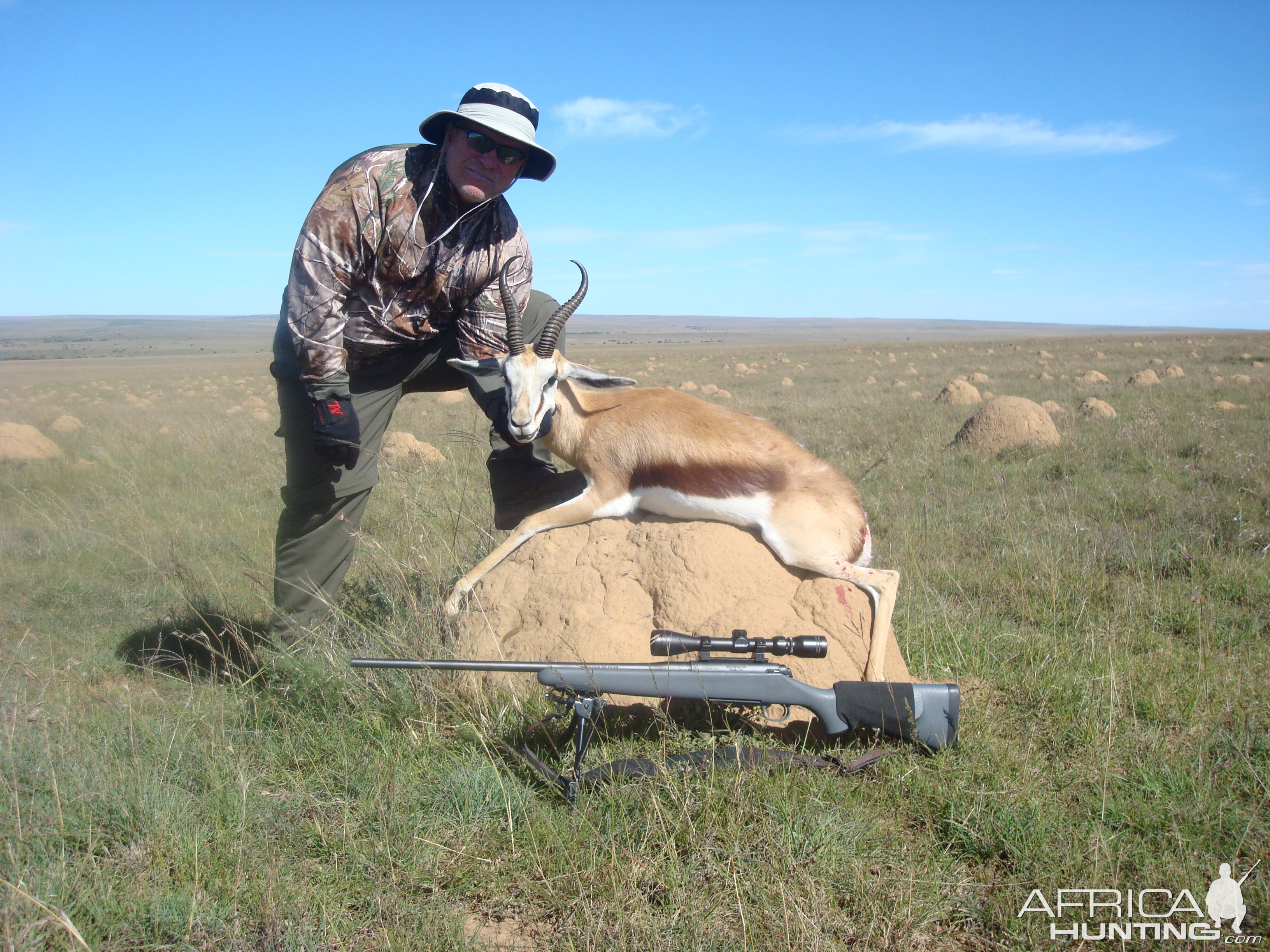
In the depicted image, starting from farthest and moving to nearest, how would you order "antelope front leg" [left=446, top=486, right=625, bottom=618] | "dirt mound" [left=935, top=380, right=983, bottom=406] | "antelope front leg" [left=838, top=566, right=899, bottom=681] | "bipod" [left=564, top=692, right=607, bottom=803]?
"dirt mound" [left=935, top=380, right=983, bottom=406] < "antelope front leg" [left=446, top=486, right=625, bottom=618] < "antelope front leg" [left=838, top=566, right=899, bottom=681] < "bipod" [left=564, top=692, right=607, bottom=803]

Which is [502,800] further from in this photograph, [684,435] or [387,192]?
[387,192]

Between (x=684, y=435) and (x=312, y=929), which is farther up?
(x=684, y=435)

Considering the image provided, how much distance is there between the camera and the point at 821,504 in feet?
14.4

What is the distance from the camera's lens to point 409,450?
36.7ft

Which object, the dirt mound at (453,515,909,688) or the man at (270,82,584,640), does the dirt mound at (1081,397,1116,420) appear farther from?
the man at (270,82,584,640)

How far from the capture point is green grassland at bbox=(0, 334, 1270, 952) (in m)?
2.65

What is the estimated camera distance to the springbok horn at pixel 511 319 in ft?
15.1

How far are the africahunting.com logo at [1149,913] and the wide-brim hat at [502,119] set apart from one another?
4.39 metres

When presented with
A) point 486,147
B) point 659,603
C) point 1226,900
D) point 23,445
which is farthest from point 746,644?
point 23,445

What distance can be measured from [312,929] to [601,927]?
0.95 meters

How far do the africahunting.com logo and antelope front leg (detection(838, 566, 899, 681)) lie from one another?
4.38 feet

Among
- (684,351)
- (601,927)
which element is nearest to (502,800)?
(601,927)

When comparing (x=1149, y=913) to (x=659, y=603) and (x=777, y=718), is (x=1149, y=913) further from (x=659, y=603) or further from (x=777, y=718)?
(x=659, y=603)

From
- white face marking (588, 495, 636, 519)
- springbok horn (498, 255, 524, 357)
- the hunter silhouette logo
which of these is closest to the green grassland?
the hunter silhouette logo
